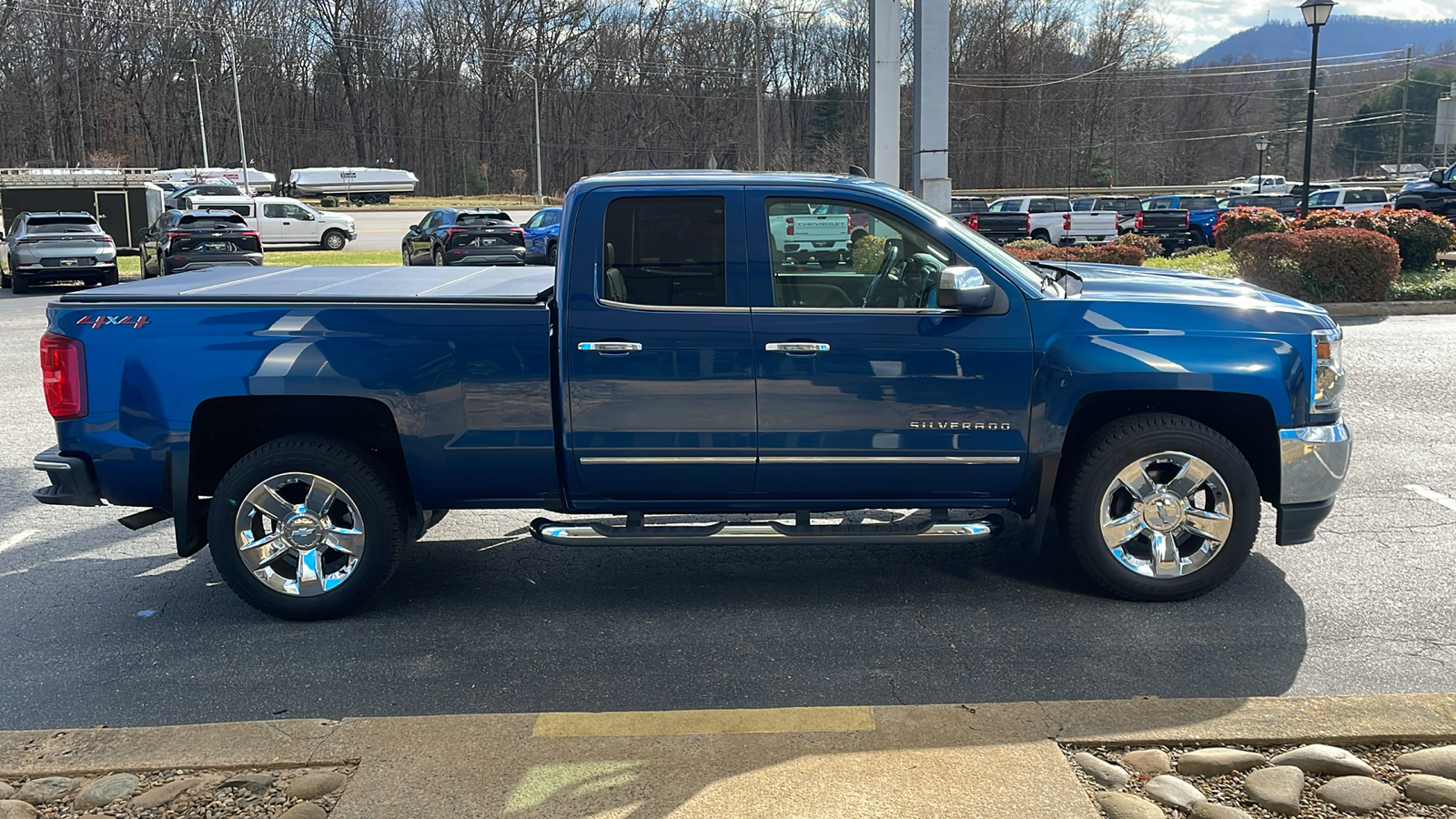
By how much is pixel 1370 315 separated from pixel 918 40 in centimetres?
718

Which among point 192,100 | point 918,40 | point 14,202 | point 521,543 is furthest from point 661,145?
point 521,543

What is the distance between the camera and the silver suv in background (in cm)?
2341

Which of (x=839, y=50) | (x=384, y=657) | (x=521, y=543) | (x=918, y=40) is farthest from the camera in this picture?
(x=839, y=50)

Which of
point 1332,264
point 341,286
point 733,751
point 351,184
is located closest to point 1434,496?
point 733,751

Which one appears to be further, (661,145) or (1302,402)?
(661,145)

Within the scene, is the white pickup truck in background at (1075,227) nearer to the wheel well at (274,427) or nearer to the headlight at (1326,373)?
the headlight at (1326,373)

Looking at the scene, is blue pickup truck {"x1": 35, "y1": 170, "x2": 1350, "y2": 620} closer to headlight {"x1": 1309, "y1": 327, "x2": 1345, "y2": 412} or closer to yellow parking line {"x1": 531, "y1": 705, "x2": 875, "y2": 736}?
headlight {"x1": 1309, "y1": 327, "x2": 1345, "y2": 412}

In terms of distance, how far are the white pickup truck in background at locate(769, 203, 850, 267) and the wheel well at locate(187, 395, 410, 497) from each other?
1883 millimetres

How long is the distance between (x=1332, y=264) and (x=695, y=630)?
1417cm

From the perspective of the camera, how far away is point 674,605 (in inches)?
207

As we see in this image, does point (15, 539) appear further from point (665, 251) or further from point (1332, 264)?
point (1332, 264)

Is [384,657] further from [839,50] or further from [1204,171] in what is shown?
[1204,171]

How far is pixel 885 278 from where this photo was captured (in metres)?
5.16

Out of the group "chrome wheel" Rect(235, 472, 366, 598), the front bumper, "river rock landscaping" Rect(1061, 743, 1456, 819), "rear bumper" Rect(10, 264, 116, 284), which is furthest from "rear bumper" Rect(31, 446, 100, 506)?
"rear bumper" Rect(10, 264, 116, 284)
